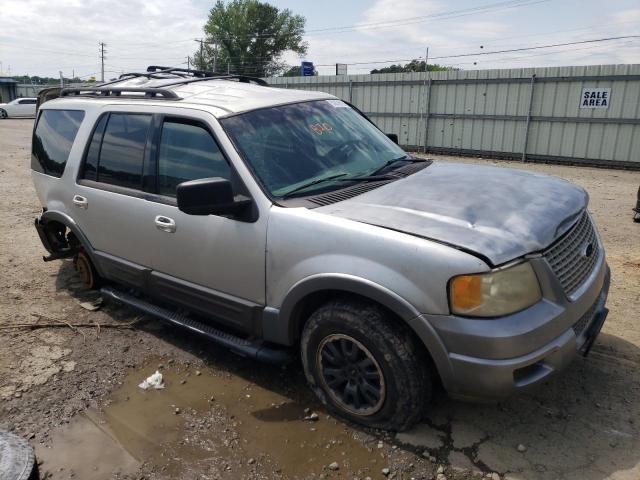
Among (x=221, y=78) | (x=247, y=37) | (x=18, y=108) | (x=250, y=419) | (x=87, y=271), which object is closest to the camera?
(x=250, y=419)

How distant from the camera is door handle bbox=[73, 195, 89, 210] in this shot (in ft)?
13.8

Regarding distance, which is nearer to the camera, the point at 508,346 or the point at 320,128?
the point at 508,346

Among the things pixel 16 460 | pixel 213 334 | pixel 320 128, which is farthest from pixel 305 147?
pixel 16 460

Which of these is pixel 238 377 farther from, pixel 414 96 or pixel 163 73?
pixel 414 96

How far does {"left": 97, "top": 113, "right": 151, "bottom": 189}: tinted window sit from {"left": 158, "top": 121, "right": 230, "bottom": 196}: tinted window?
24 cm

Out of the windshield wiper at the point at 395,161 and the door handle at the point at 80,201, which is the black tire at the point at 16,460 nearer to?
the door handle at the point at 80,201

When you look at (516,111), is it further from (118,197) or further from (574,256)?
(118,197)

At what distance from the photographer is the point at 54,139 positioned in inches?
184

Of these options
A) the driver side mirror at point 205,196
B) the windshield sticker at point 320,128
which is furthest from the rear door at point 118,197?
the windshield sticker at point 320,128

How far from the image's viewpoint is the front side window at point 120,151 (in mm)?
3770

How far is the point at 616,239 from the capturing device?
6398mm

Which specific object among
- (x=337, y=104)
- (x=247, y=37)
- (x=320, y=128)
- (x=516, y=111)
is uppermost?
(x=247, y=37)

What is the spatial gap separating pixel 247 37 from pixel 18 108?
1373 inches

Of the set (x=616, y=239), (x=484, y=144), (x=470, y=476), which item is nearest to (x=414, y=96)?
(x=484, y=144)
